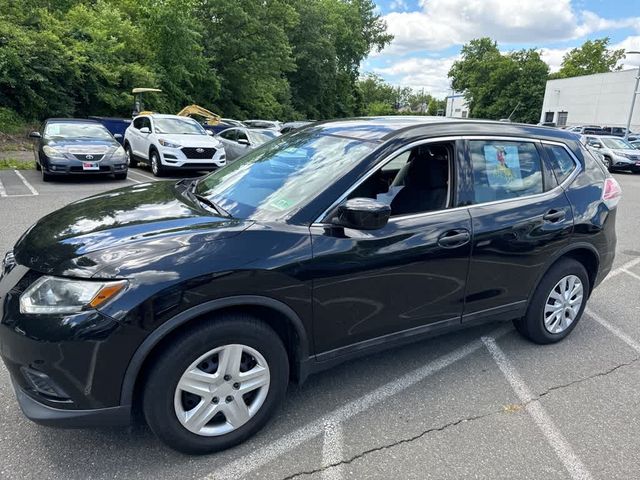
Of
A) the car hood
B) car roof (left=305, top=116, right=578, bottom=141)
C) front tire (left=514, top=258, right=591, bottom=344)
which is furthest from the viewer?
the car hood

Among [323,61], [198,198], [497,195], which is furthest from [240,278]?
[323,61]

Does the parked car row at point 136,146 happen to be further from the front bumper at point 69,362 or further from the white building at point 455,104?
the white building at point 455,104

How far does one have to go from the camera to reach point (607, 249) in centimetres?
389

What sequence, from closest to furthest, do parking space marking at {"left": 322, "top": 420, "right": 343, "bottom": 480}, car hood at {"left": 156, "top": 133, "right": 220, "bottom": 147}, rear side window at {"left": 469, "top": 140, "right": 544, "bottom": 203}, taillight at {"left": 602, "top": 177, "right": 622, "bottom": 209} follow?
parking space marking at {"left": 322, "top": 420, "right": 343, "bottom": 480}
rear side window at {"left": 469, "top": 140, "right": 544, "bottom": 203}
taillight at {"left": 602, "top": 177, "right": 622, "bottom": 209}
car hood at {"left": 156, "top": 133, "right": 220, "bottom": 147}

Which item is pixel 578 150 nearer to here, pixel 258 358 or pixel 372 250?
pixel 372 250

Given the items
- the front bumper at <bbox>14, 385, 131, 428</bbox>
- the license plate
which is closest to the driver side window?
the front bumper at <bbox>14, 385, 131, 428</bbox>

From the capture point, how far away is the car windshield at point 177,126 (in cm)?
1284

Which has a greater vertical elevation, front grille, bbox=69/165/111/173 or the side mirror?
the side mirror

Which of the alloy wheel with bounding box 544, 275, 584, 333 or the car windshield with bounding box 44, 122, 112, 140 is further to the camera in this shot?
the car windshield with bounding box 44, 122, 112, 140

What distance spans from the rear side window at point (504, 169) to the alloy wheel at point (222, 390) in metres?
1.80

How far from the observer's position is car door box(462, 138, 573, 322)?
3.12m

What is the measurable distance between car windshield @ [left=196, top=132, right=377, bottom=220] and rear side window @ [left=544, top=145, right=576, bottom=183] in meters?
1.63

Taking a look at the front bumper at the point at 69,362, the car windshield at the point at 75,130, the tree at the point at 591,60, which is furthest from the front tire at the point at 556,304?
the tree at the point at 591,60

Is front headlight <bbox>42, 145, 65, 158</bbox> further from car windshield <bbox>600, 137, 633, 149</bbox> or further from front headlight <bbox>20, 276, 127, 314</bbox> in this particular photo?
car windshield <bbox>600, 137, 633, 149</bbox>
